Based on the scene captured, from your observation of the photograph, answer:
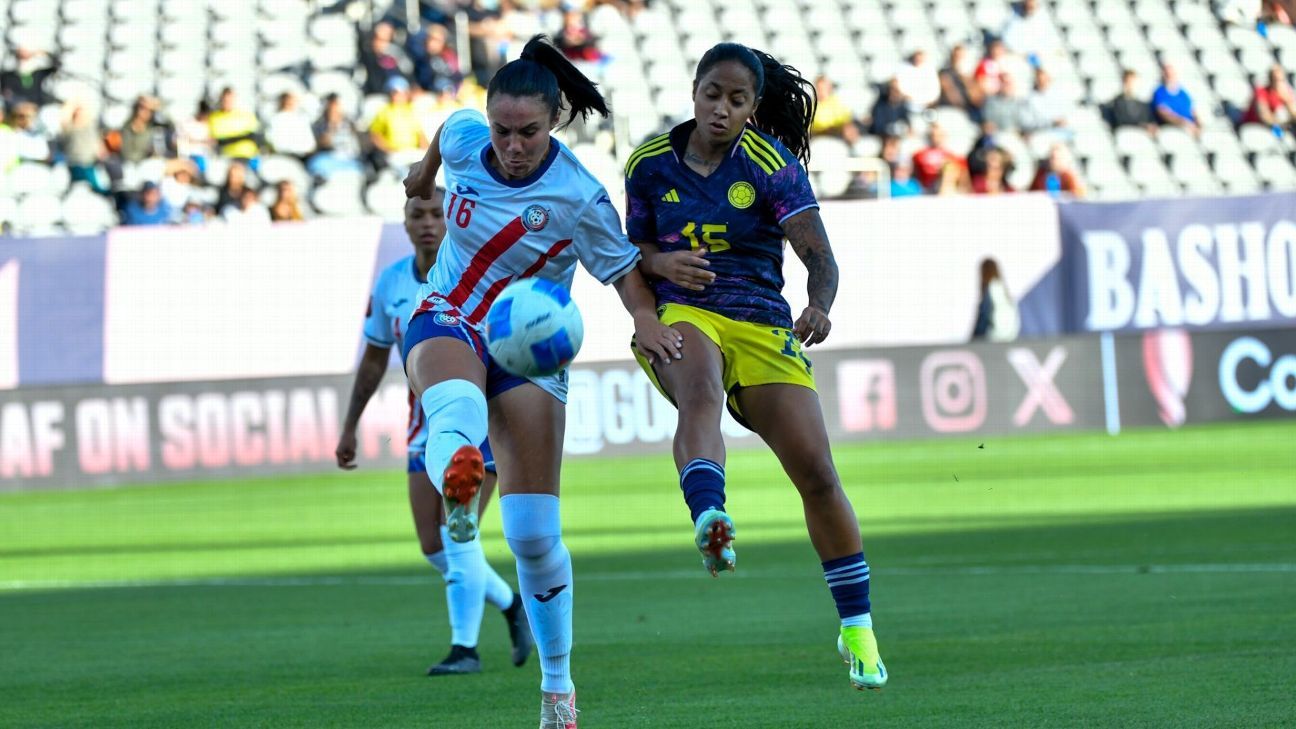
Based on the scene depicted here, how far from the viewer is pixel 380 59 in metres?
25.5

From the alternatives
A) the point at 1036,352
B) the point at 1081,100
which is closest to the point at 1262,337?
the point at 1036,352

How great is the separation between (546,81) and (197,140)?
17810 millimetres

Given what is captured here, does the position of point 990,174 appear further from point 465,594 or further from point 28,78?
point 465,594

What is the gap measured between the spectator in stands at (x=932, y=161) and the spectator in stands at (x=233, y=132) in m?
8.48

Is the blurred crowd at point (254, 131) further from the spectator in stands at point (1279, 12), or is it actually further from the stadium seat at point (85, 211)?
the spectator in stands at point (1279, 12)

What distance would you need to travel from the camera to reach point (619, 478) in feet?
67.9

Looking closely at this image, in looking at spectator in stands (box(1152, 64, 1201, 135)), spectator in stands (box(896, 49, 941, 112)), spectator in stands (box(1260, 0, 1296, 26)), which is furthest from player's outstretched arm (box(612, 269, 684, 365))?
spectator in stands (box(1260, 0, 1296, 26))

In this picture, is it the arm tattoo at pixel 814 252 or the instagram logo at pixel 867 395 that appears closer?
the arm tattoo at pixel 814 252

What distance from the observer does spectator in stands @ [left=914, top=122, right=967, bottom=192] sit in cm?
2605

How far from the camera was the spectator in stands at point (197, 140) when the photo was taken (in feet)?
77.0

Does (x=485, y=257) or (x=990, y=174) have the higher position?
(x=990, y=174)

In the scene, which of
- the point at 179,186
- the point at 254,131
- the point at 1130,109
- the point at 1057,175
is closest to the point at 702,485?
the point at 179,186

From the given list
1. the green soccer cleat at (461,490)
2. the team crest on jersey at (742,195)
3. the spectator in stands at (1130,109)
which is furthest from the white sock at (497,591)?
the spectator in stands at (1130,109)

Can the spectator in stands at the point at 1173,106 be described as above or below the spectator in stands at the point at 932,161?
above
